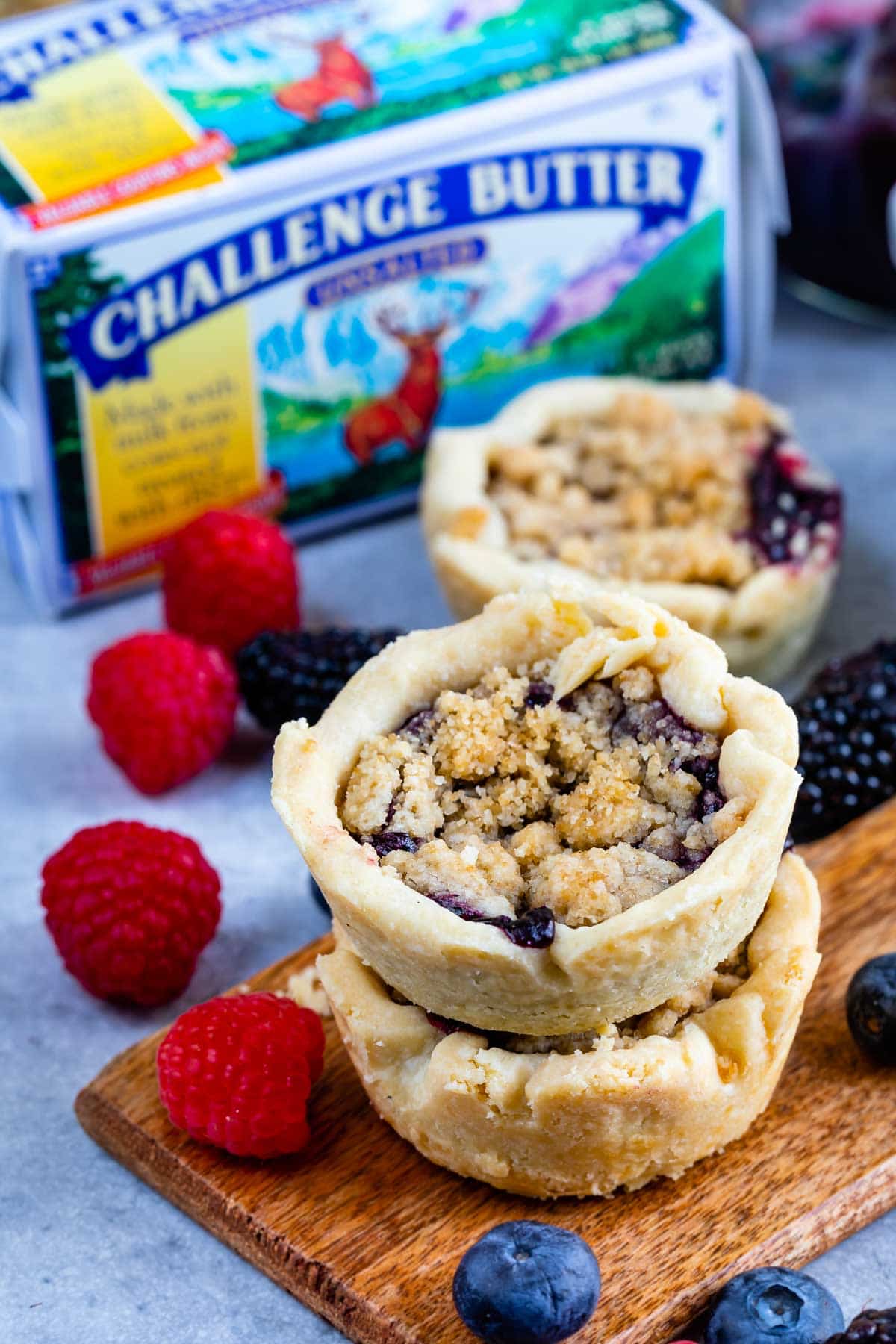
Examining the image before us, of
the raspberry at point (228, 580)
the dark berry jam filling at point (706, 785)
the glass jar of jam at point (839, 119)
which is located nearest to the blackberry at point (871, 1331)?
the dark berry jam filling at point (706, 785)

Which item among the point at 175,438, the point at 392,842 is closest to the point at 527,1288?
the point at 392,842

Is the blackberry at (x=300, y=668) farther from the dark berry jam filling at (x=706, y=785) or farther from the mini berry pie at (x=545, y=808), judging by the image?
the dark berry jam filling at (x=706, y=785)

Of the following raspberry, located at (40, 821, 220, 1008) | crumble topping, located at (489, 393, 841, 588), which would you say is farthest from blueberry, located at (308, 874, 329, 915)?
crumble topping, located at (489, 393, 841, 588)

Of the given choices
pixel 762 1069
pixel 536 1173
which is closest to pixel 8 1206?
pixel 536 1173

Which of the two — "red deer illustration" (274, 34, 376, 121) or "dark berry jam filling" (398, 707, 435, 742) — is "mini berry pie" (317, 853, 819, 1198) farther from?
"red deer illustration" (274, 34, 376, 121)

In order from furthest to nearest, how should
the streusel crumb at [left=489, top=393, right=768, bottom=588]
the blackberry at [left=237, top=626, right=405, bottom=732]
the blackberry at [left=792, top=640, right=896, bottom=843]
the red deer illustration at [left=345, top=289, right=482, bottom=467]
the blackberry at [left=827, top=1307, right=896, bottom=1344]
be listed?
the red deer illustration at [left=345, top=289, right=482, bottom=467] < the streusel crumb at [left=489, top=393, right=768, bottom=588] < the blackberry at [left=237, top=626, right=405, bottom=732] < the blackberry at [left=792, top=640, right=896, bottom=843] < the blackberry at [left=827, top=1307, right=896, bottom=1344]

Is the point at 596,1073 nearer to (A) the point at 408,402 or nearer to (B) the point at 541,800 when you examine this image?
(B) the point at 541,800
